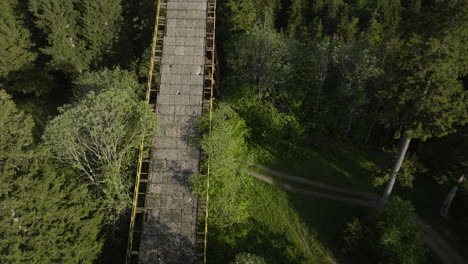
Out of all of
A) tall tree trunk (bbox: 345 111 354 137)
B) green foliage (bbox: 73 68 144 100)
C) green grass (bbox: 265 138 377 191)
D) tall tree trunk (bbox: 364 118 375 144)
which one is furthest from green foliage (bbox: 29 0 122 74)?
tall tree trunk (bbox: 364 118 375 144)

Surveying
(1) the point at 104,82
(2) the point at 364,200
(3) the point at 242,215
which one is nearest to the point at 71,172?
(1) the point at 104,82

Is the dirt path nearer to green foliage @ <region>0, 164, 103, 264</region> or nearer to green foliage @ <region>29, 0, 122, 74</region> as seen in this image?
green foliage @ <region>0, 164, 103, 264</region>

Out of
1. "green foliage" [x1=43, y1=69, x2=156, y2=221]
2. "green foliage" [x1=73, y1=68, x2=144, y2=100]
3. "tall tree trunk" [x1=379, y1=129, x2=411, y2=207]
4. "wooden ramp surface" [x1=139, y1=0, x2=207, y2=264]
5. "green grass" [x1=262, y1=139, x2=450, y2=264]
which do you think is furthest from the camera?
"green foliage" [x1=73, y1=68, x2=144, y2=100]

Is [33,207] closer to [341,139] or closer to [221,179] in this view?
[221,179]

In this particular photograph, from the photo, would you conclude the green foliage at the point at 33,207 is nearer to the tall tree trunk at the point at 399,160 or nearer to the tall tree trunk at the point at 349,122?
the tall tree trunk at the point at 399,160

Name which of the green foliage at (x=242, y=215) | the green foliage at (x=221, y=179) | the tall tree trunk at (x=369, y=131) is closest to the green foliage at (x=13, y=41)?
the green foliage at (x=242, y=215)
